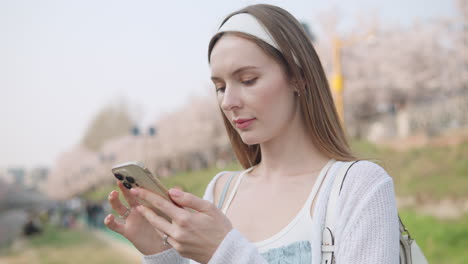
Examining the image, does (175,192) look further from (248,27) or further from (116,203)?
(248,27)

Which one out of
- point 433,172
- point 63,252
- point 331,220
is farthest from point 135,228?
point 63,252

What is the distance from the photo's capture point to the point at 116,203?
1.41 meters

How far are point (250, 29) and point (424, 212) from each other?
322 inches

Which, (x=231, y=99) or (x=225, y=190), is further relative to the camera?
(x=225, y=190)

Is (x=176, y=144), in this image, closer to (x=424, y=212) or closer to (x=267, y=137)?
(x=424, y=212)

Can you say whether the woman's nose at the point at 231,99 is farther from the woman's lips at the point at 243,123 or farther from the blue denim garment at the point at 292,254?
the blue denim garment at the point at 292,254

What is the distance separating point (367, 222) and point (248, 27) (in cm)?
68

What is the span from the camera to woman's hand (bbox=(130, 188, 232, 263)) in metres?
1.15

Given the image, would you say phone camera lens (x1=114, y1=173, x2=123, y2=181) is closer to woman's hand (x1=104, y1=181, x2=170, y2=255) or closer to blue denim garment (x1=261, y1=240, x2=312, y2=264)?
woman's hand (x1=104, y1=181, x2=170, y2=255)

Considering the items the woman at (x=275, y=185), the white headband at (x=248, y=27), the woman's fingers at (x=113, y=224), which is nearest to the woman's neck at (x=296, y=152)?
the woman at (x=275, y=185)

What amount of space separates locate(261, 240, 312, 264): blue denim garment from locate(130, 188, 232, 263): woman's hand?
22 centimetres

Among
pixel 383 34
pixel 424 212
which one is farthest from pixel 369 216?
pixel 383 34

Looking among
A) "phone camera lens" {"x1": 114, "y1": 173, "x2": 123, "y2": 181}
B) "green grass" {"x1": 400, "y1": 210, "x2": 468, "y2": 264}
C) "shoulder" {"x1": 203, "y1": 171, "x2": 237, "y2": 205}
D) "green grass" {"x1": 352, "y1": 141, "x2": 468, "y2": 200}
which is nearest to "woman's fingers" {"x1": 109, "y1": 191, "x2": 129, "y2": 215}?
"phone camera lens" {"x1": 114, "y1": 173, "x2": 123, "y2": 181}

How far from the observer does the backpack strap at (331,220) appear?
128 cm
